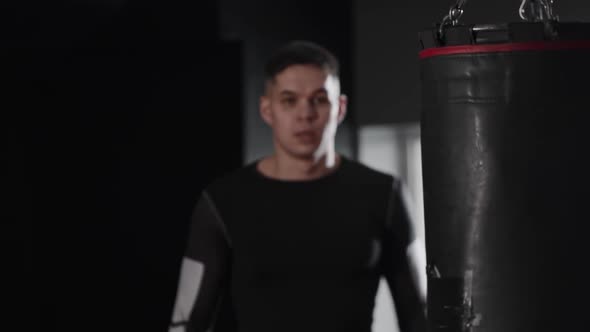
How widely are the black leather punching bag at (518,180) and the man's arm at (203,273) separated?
4.07 ft

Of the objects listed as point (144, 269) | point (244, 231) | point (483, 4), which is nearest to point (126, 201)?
point (144, 269)

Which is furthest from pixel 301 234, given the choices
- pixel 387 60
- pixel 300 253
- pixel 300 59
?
pixel 387 60

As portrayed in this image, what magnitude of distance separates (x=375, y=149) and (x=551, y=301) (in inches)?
94.6

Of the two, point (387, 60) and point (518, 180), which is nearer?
point (518, 180)

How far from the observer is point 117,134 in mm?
3252

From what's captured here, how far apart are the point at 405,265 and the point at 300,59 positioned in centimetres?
46

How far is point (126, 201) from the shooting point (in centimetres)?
326

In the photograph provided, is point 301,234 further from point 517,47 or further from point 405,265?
point 517,47

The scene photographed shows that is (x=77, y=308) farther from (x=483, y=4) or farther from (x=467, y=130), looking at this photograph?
(x=467, y=130)

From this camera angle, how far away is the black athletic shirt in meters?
2.24

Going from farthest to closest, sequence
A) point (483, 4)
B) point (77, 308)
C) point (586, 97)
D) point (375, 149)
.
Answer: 1. point (375, 149)
2. point (77, 308)
3. point (483, 4)
4. point (586, 97)

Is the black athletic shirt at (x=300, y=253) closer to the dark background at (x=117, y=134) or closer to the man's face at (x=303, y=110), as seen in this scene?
the man's face at (x=303, y=110)

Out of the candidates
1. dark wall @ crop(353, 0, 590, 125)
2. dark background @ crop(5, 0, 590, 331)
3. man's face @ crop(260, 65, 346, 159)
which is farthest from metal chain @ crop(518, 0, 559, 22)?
dark background @ crop(5, 0, 590, 331)

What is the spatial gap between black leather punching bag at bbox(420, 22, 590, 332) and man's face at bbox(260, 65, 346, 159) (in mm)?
1168
